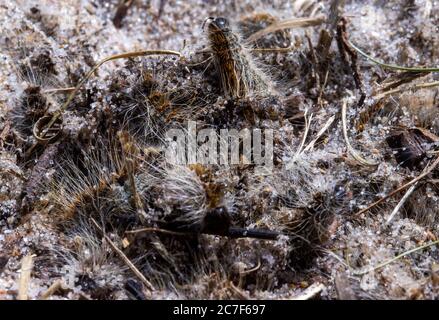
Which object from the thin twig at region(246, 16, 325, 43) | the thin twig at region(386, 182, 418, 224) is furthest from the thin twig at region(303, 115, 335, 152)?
the thin twig at region(246, 16, 325, 43)

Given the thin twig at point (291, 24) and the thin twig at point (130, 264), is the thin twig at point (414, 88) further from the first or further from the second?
the thin twig at point (130, 264)

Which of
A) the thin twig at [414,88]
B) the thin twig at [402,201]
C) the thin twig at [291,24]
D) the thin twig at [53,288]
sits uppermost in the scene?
the thin twig at [291,24]

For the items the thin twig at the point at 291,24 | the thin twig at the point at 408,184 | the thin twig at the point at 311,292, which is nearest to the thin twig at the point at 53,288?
the thin twig at the point at 311,292

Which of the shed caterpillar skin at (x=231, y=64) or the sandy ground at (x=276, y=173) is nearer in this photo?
the sandy ground at (x=276, y=173)

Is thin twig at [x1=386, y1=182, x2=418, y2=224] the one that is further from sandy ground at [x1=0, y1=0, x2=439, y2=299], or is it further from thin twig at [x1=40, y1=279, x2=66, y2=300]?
thin twig at [x1=40, y1=279, x2=66, y2=300]

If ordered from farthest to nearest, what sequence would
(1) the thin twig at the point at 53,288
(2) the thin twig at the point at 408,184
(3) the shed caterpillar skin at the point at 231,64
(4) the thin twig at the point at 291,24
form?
(4) the thin twig at the point at 291,24 < (3) the shed caterpillar skin at the point at 231,64 < (2) the thin twig at the point at 408,184 < (1) the thin twig at the point at 53,288
